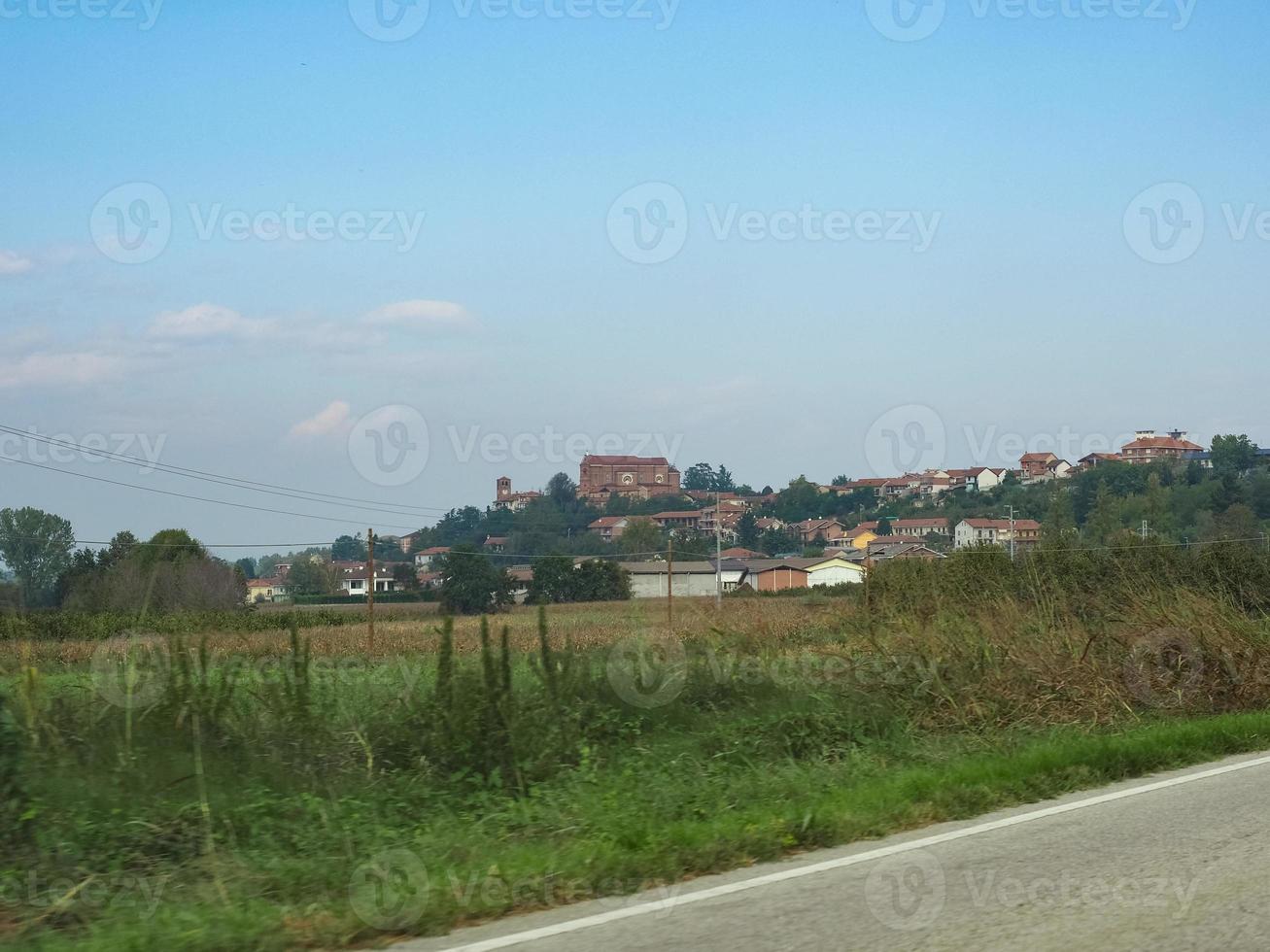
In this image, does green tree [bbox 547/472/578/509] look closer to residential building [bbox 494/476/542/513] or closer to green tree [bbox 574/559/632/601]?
residential building [bbox 494/476/542/513]

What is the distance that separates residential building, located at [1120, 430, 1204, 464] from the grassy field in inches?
3546

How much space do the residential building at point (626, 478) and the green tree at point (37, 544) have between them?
58966 mm

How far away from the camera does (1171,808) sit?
30.2 feet

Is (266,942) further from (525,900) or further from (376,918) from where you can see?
(525,900)

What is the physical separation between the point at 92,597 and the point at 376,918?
966 inches

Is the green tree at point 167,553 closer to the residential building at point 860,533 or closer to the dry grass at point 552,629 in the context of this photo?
the dry grass at point 552,629

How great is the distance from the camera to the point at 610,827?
848cm

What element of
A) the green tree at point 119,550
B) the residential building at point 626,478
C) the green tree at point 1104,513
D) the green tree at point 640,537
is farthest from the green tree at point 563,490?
the green tree at point 119,550

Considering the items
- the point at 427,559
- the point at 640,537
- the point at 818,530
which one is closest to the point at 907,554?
the point at 427,559

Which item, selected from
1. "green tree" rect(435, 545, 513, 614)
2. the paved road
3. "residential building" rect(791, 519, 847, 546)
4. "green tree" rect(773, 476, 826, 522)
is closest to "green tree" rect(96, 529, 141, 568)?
"green tree" rect(435, 545, 513, 614)

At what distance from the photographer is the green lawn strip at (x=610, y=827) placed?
631 centimetres

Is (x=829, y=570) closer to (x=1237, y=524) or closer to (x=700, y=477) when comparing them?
(x=1237, y=524)

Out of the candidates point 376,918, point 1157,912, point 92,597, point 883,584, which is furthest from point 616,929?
point 92,597

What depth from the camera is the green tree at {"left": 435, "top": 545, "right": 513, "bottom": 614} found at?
119ft
